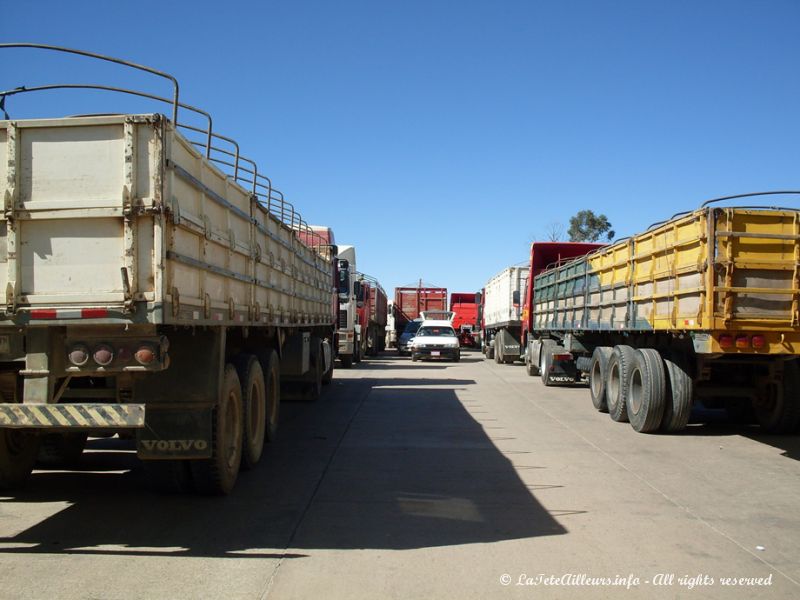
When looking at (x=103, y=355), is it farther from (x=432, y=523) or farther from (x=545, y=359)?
(x=545, y=359)

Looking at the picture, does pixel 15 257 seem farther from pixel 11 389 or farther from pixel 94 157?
pixel 11 389

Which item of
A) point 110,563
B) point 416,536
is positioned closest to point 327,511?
point 416,536

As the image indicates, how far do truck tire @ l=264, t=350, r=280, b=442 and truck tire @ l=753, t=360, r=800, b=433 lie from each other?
22.4ft

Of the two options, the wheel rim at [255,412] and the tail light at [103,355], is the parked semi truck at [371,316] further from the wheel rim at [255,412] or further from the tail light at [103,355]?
the tail light at [103,355]

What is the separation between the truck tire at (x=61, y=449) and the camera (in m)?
7.35

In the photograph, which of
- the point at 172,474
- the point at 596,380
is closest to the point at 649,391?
the point at 596,380

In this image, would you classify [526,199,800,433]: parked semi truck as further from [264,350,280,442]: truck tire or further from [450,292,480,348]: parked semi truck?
[450,292,480,348]: parked semi truck

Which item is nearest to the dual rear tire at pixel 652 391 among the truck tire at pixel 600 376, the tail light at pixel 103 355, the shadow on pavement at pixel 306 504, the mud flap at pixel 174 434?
the truck tire at pixel 600 376

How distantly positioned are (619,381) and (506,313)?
15.2m

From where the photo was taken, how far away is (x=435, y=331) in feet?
95.8

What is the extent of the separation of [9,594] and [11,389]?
5.83ft

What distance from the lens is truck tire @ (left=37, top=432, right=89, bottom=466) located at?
735cm

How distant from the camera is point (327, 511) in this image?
603 cm

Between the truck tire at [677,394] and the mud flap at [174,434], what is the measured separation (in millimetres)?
6717
